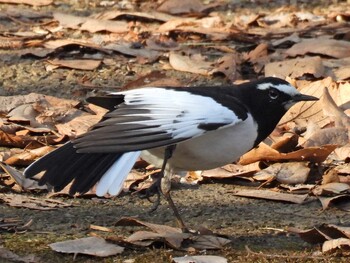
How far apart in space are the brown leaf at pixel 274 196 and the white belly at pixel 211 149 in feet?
1.58

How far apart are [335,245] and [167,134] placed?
0.96 metres

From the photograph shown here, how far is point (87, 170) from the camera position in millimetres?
4820

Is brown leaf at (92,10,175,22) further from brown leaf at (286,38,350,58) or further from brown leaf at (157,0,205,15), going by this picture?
brown leaf at (286,38,350,58)

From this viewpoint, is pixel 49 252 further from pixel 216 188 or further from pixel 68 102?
pixel 68 102

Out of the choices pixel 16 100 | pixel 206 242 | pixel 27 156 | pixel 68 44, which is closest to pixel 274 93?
pixel 206 242

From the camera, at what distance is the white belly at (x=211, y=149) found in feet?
16.9

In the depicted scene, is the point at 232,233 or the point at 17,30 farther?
the point at 17,30

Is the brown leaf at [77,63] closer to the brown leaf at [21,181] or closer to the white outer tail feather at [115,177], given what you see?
the brown leaf at [21,181]

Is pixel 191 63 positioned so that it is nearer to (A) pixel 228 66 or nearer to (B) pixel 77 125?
(A) pixel 228 66

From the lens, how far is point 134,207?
553 cm

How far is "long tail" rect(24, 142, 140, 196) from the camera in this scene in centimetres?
473

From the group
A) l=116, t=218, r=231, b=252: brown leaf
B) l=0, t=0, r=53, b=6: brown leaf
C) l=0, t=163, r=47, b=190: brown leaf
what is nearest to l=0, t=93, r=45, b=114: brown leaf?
l=0, t=163, r=47, b=190: brown leaf

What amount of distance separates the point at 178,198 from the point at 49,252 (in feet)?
4.00

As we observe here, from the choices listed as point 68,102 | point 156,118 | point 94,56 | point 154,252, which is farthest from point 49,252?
point 94,56
